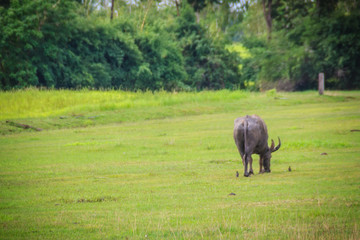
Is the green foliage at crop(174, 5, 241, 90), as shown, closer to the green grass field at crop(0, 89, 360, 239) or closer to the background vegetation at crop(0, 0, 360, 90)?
the background vegetation at crop(0, 0, 360, 90)

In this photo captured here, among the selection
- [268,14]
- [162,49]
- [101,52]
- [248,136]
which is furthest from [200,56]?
[248,136]

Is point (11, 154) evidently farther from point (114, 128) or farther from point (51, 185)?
point (114, 128)

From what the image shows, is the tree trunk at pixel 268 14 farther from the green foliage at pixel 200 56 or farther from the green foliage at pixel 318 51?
the green foliage at pixel 200 56

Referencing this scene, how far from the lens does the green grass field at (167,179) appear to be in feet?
27.1

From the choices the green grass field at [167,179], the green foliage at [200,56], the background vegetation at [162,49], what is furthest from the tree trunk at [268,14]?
the green grass field at [167,179]

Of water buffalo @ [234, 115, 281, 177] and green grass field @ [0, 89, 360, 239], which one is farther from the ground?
water buffalo @ [234, 115, 281, 177]

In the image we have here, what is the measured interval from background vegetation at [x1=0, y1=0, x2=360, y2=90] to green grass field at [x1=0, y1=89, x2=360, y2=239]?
14094 mm

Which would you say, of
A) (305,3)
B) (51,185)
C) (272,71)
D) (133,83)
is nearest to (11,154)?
(51,185)

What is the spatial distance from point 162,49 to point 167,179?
46225 mm

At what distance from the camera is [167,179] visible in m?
13.0

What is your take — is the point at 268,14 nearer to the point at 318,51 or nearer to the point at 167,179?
the point at 318,51

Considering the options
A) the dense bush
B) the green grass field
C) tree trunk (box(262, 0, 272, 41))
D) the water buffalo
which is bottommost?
the green grass field

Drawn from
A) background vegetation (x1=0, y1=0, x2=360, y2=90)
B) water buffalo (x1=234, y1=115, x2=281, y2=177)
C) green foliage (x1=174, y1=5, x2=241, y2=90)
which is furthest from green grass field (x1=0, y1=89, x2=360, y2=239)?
green foliage (x1=174, y1=5, x2=241, y2=90)

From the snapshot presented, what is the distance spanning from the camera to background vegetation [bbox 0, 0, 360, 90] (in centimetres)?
4391
